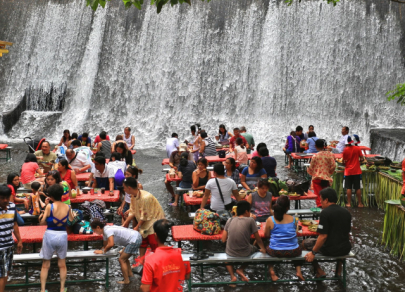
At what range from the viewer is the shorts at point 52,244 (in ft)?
19.2

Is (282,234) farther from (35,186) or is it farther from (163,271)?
(35,186)

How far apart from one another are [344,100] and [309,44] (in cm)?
337

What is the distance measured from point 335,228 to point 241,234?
1.28 m

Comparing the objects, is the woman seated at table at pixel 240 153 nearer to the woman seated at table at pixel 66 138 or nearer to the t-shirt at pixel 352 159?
the t-shirt at pixel 352 159

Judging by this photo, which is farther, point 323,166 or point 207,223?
point 323,166

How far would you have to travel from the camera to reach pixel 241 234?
6.23 meters

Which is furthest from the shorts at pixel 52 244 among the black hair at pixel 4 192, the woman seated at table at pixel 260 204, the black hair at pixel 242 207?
the woman seated at table at pixel 260 204

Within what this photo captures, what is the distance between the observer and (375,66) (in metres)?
21.9

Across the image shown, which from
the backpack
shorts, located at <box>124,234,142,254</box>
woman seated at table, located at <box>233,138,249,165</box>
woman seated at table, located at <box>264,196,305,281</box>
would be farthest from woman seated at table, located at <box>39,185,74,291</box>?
woman seated at table, located at <box>233,138,249,165</box>

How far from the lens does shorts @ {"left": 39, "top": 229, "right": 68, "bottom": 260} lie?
19.2ft

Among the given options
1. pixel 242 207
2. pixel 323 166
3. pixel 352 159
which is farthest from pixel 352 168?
pixel 242 207

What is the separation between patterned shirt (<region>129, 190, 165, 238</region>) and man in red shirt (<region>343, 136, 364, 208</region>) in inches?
209

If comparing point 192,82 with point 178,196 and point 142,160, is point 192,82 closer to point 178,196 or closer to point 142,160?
point 142,160

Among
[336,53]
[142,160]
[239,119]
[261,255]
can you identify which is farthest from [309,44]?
[261,255]
